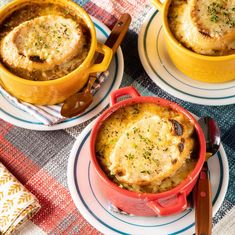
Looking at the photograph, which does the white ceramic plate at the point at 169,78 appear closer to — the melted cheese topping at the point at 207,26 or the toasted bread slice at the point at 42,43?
the melted cheese topping at the point at 207,26

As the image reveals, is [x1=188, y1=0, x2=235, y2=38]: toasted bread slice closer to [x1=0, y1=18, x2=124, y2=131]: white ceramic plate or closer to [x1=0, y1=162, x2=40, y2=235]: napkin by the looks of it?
[x1=0, y1=18, x2=124, y2=131]: white ceramic plate

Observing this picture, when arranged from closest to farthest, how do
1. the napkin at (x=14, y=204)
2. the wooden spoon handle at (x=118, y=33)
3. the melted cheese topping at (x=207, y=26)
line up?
the napkin at (x=14, y=204) → the melted cheese topping at (x=207, y=26) → the wooden spoon handle at (x=118, y=33)

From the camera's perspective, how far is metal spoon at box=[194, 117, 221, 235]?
1.11 meters

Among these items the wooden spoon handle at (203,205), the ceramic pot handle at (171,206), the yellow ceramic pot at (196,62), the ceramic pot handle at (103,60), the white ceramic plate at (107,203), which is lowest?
the white ceramic plate at (107,203)

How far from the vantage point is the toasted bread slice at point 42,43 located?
128 cm

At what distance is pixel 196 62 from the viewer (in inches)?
Answer: 52.4

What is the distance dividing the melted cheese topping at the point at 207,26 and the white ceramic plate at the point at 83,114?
0.60 ft

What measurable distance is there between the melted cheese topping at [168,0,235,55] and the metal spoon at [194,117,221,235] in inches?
7.3

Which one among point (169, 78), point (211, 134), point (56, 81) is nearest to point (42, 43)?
point (56, 81)

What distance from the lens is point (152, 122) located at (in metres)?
1.15

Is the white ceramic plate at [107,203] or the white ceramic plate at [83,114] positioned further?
the white ceramic plate at [83,114]

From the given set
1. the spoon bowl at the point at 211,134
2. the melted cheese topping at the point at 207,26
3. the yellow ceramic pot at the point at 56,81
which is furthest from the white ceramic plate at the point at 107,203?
the melted cheese topping at the point at 207,26

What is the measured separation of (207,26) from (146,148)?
0.38 metres

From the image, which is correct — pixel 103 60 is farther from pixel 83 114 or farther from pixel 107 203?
pixel 107 203
